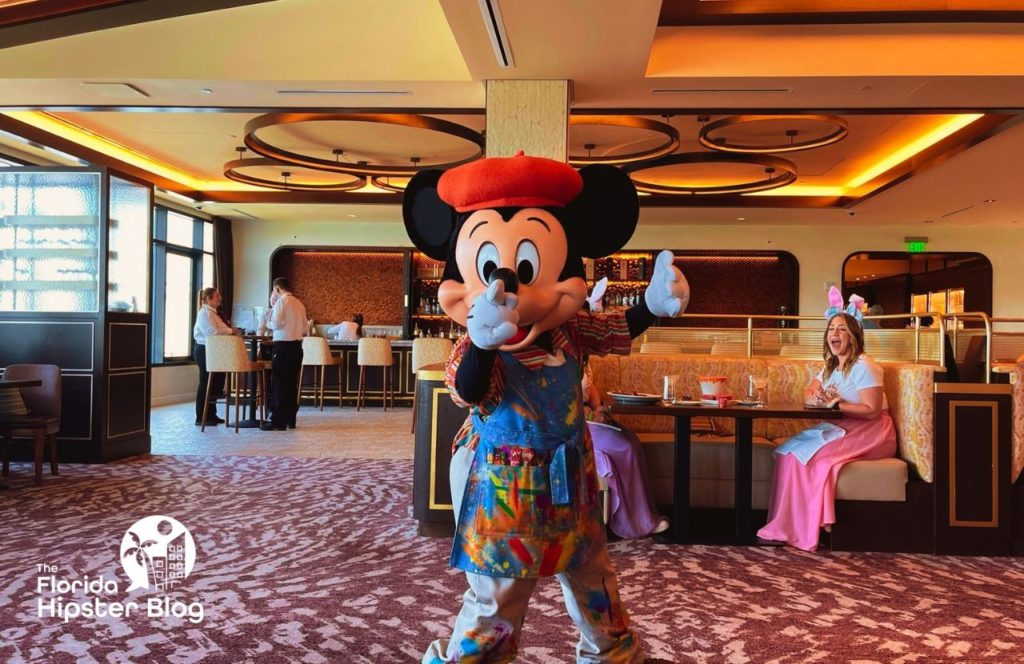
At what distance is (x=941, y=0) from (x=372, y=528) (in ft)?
14.9

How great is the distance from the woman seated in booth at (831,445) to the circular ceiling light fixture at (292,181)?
628 centimetres

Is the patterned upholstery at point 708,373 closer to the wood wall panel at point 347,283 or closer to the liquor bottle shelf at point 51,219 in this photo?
the liquor bottle shelf at point 51,219

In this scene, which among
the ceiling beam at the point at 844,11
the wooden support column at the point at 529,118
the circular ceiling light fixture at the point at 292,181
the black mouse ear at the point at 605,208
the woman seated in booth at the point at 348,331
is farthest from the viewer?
the woman seated in booth at the point at 348,331

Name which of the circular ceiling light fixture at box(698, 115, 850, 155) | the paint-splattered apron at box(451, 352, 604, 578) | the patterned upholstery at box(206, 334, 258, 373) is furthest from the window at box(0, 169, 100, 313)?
the paint-splattered apron at box(451, 352, 604, 578)

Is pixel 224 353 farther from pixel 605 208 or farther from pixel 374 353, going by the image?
pixel 605 208

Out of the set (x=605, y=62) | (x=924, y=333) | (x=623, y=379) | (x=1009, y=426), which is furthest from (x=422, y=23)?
(x=1009, y=426)

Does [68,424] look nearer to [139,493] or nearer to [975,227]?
[139,493]

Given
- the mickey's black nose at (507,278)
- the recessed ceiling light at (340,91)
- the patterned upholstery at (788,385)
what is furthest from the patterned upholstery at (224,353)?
the mickey's black nose at (507,278)

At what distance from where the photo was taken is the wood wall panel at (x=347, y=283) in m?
12.6

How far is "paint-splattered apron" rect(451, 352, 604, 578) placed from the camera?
181 centimetres

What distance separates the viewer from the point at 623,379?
4.97 metres

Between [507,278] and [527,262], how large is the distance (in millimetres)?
167

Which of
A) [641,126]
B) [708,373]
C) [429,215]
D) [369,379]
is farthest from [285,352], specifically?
[429,215]

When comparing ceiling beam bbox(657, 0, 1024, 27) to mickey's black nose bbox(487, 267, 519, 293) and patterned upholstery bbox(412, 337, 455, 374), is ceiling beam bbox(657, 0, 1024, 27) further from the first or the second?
patterned upholstery bbox(412, 337, 455, 374)
